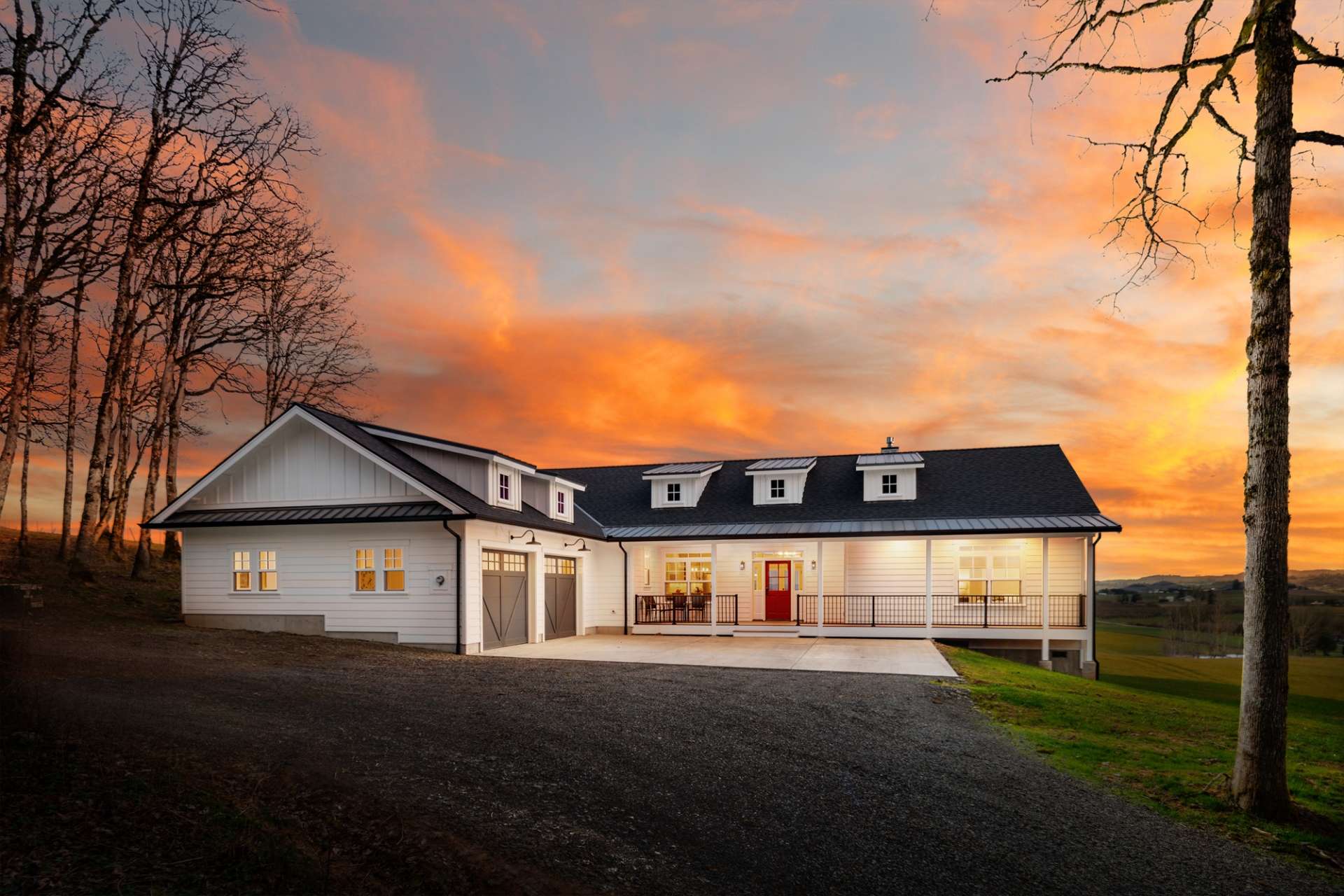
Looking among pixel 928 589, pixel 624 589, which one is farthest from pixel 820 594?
pixel 624 589

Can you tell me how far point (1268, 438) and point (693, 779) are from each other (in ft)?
19.7

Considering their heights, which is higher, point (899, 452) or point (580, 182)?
point (580, 182)

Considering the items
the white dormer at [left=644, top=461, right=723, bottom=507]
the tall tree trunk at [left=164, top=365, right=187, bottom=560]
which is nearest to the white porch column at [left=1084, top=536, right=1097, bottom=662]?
the white dormer at [left=644, top=461, right=723, bottom=507]

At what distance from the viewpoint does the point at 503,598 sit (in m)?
20.6

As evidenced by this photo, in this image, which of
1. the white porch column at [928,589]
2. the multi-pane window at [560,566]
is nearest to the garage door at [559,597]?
the multi-pane window at [560,566]

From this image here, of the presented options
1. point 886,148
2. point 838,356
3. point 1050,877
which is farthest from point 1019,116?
point 838,356

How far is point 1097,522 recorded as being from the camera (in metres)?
22.6

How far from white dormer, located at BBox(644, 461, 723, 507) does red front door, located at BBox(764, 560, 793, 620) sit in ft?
11.7

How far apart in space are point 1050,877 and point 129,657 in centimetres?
1341

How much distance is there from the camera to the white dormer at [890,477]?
27094 mm

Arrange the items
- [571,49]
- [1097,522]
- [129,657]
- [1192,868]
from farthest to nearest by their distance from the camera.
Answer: [1097,522] → [571,49] → [129,657] → [1192,868]

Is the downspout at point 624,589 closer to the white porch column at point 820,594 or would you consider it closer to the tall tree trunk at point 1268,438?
the white porch column at point 820,594

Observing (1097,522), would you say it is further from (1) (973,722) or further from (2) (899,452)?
(1) (973,722)

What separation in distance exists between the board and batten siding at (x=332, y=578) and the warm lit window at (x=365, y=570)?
101 millimetres
